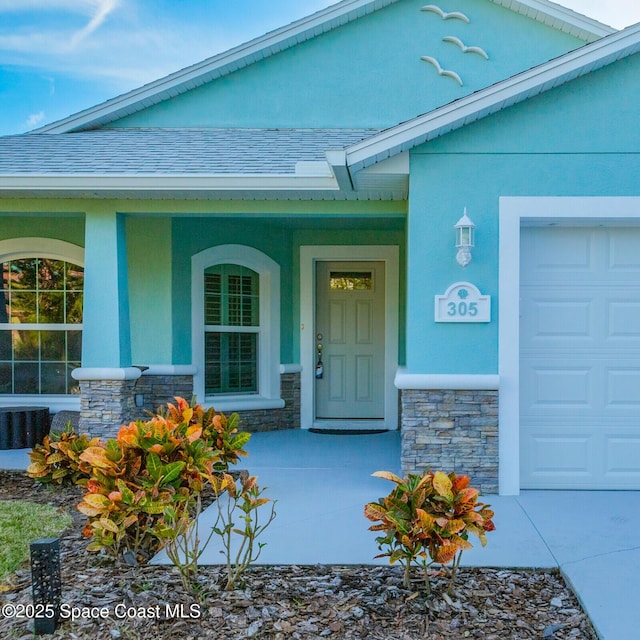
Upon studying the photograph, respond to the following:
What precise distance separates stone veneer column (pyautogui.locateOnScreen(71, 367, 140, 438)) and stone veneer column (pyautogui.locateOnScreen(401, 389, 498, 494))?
119 inches

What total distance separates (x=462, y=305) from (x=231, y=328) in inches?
151

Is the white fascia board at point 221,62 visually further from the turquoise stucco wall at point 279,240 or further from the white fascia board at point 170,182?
the white fascia board at point 170,182

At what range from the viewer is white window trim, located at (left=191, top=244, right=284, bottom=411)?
819cm

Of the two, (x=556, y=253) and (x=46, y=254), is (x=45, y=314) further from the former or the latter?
(x=556, y=253)

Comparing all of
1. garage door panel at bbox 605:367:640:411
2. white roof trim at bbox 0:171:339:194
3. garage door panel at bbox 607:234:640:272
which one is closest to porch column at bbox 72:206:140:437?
white roof trim at bbox 0:171:339:194

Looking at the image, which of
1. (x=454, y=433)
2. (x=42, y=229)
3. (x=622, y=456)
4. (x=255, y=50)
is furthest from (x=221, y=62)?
(x=622, y=456)

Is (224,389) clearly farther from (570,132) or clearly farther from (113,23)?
(113,23)

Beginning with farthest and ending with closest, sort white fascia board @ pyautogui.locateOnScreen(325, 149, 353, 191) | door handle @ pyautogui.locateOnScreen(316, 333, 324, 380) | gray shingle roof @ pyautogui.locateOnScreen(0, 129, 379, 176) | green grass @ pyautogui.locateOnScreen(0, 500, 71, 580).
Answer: door handle @ pyautogui.locateOnScreen(316, 333, 324, 380) < gray shingle roof @ pyautogui.locateOnScreen(0, 129, 379, 176) < white fascia board @ pyautogui.locateOnScreen(325, 149, 353, 191) < green grass @ pyautogui.locateOnScreen(0, 500, 71, 580)

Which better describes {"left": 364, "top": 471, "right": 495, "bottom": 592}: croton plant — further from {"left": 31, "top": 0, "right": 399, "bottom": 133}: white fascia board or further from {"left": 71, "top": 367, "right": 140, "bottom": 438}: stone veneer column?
{"left": 31, "top": 0, "right": 399, "bottom": 133}: white fascia board

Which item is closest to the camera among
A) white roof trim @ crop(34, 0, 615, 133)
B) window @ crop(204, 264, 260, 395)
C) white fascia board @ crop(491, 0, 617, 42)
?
window @ crop(204, 264, 260, 395)

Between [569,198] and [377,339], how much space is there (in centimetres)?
415

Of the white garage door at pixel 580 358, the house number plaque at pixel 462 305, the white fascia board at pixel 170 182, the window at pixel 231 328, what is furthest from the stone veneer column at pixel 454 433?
the window at pixel 231 328

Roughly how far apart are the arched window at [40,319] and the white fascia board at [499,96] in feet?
14.7

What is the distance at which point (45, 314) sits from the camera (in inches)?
325
